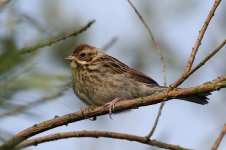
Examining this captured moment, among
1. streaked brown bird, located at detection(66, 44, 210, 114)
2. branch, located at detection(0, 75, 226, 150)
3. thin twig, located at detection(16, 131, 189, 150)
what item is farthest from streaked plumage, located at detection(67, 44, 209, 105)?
thin twig, located at detection(16, 131, 189, 150)

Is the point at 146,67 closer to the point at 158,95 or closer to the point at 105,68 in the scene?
the point at 105,68

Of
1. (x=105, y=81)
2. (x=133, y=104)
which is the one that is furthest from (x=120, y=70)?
(x=133, y=104)

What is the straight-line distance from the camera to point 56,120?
257 cm

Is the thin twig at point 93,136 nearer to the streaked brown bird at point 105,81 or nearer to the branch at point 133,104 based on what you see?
the branch at point 133,104

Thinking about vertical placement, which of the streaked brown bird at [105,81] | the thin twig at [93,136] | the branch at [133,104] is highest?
the streaked brown bird at [105,81]

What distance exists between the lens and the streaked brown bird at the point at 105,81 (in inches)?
194

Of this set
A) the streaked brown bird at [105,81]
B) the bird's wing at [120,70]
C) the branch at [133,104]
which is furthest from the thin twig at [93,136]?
the bird's wing at [120,70]

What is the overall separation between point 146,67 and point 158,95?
492 centimetres

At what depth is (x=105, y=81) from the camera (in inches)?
201

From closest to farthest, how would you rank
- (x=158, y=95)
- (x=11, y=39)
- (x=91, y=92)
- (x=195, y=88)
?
(x=11, y=39) < (x=195, y=88) < (x=158, y=95) < (x=91, y=92)

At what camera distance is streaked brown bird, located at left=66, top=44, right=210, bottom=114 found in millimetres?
4938

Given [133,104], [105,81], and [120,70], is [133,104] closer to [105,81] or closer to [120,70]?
[105,81]

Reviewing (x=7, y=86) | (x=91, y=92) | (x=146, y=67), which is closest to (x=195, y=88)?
(x=7, y=86)

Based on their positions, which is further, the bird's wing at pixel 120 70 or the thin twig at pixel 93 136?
the bird's wing at pixel 120 70
